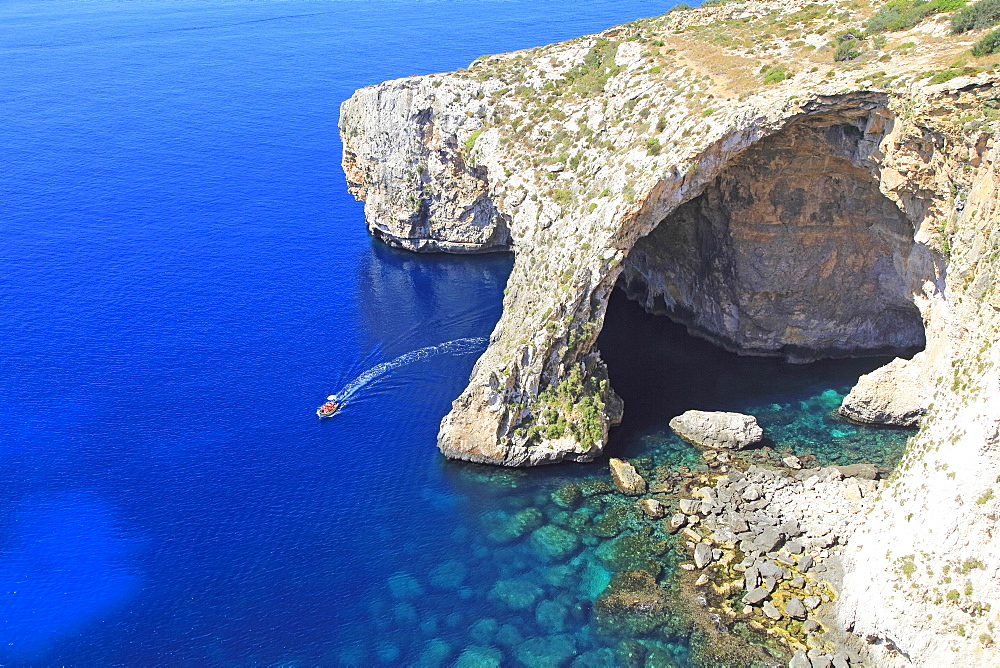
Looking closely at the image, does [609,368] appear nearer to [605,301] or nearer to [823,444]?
[605,301]

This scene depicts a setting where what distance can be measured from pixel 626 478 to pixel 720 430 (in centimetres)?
718

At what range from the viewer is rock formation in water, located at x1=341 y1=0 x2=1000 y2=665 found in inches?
1422

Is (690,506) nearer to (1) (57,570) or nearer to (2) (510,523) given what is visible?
(2) (510,523)

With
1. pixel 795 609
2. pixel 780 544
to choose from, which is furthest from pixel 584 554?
pixel 795 609

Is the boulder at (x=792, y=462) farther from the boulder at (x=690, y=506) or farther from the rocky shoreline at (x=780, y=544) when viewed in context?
the boulder at (x=690, y=506)

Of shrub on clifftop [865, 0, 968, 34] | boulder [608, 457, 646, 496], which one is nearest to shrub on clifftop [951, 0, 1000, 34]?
shrub on clifftop [865, 0, 968, 34]

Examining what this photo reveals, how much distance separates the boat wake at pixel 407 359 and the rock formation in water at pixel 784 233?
32.3 feet

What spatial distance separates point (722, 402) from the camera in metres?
58.4

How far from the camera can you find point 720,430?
2088 inches

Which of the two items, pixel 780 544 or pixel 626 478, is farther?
pixel 626 478

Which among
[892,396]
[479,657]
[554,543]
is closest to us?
[479,657]

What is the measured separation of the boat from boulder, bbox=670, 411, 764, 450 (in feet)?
75.0

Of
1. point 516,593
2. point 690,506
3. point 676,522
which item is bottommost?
point 516,593

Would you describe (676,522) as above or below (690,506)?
below
